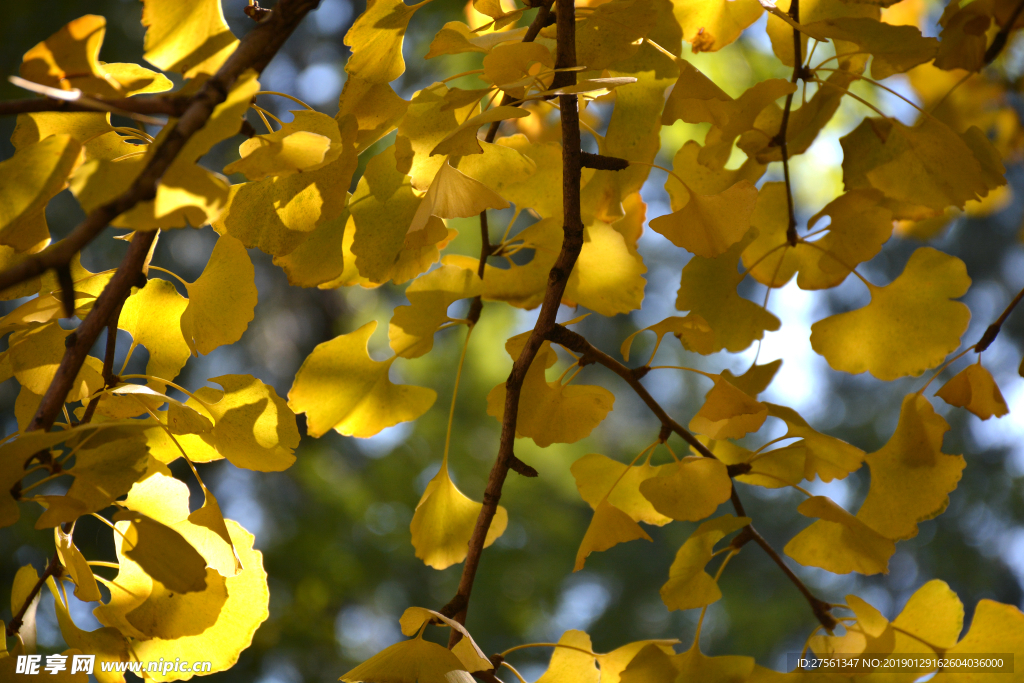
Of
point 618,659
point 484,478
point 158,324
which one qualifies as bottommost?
point 484,478

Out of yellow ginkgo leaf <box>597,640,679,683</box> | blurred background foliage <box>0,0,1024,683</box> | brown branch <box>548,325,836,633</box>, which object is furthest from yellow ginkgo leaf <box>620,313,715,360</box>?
blurred background foliage <box>0,0,1024,683</box>

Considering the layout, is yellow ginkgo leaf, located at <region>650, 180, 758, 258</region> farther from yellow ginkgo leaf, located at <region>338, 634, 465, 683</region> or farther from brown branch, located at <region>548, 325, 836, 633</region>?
yellow ginkgo leaf, located at <region>338, 634, 465, 683</region>

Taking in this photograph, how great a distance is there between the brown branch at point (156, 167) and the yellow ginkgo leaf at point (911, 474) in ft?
0.91

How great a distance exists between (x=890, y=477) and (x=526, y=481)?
55.2 inches

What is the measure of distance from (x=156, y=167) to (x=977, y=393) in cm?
33

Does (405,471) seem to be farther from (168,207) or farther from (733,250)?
(168,207)

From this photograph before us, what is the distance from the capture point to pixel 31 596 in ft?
0.85

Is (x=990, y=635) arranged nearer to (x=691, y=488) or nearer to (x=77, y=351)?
(x=691, y=488)

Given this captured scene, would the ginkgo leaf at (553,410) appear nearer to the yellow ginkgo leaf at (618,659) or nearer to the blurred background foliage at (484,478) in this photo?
the yellow ginkgo leaf at (618,659)

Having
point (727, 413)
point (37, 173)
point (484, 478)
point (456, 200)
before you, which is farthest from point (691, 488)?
point (484, 478)

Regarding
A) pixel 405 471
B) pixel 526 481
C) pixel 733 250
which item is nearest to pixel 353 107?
pixel 733 250

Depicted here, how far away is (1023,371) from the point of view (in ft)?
0.85

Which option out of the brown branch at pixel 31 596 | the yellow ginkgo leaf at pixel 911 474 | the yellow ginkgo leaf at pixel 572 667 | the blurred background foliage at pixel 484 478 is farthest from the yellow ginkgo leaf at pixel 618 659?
the blurred background foliage at pixel 484 478

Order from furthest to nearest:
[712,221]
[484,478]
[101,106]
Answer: [484,478] < [712,221] < [101,106]
